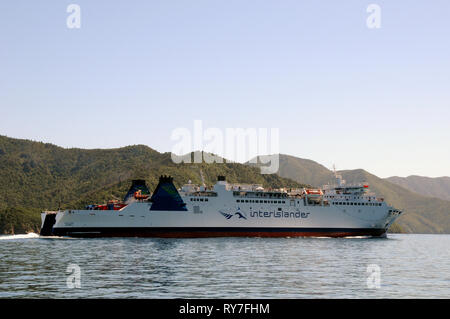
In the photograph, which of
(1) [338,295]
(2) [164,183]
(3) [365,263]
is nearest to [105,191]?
(2) [164,183]

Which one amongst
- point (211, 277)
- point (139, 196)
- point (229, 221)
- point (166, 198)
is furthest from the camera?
point (139, 196)

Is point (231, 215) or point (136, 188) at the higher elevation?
point (136, 188)

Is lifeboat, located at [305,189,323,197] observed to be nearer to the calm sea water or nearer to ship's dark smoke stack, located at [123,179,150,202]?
ship's dark smoke stack, located at [123,179,150,202]

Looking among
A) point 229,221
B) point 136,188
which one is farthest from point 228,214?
point 136,188

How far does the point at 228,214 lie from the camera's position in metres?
74.2

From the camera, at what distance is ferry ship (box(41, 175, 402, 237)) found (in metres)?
69.1

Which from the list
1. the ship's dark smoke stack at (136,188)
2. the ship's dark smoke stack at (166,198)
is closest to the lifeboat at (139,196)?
the ship's dark smoke stack at (136,188)

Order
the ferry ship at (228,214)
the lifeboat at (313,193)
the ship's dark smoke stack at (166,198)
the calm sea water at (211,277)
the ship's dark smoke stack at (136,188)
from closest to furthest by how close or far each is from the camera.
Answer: the calm sea water at (211,277), the ferry ship at (228,214), the ship's dark smoke stack at (166,198), the lifeboat at (313,193), the ship's dark smoke stack at (136,188)

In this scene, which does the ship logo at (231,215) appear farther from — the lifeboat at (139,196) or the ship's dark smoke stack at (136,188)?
the ship's dark smoke stack at (136,188)

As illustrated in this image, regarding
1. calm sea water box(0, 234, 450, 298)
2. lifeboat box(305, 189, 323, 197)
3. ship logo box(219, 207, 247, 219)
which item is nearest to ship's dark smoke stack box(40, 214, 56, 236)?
ship logo box(219, 207, 247, 219)

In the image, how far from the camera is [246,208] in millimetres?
75500

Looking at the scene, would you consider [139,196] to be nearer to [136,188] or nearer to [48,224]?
[136,188]

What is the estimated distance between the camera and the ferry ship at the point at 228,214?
227ft

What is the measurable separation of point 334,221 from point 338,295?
191ft
